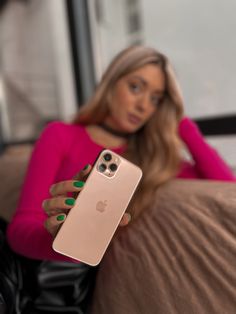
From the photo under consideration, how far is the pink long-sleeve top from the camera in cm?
48

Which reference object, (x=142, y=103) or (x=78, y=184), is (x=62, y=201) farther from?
(x=142, y=103)

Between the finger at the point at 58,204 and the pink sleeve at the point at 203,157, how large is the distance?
0.55m

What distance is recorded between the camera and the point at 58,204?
1.20ft

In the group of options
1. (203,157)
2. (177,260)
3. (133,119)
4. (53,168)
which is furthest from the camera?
(203,157)

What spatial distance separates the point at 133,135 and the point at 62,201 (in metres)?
0.49

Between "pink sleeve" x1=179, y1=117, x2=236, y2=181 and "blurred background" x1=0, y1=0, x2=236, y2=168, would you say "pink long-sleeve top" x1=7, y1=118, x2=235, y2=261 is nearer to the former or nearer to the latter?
"pink sleeve" x1=179, y1=117, x2=236, y2=181

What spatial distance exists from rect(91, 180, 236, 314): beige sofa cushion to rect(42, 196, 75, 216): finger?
0.09 meters

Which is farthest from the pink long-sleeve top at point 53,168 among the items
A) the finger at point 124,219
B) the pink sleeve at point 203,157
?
the finger at point 124,219

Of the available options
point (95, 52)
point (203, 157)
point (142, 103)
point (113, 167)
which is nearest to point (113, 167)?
point (113, 167)

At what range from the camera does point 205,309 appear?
40 cm

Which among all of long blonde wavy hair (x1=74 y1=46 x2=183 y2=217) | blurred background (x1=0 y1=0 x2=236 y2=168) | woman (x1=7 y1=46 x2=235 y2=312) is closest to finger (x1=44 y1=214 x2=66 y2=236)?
woman (x1=7 y1=46 x2=235 y2=312)

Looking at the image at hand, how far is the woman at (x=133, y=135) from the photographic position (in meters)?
0.63

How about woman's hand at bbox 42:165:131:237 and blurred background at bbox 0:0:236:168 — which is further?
blurred background at bbox 0:0:236:168

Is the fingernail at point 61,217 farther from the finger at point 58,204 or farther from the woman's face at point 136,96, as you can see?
the woman's face at point 136,96
